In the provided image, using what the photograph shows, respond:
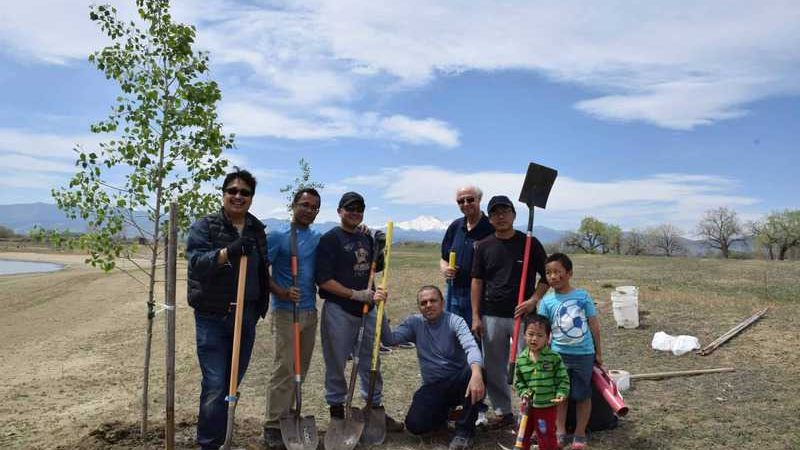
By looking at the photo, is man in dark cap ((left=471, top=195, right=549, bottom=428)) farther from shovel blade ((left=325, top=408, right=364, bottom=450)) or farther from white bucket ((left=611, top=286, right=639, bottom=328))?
white bucket ((left=611, top=286, right=639, bottom=328))

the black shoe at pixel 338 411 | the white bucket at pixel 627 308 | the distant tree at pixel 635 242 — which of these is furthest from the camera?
the distant tree at pixel 635 242

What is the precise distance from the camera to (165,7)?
5008mm

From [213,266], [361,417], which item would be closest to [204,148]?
[213,266]

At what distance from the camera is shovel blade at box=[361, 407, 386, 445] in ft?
16.4

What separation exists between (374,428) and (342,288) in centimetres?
137

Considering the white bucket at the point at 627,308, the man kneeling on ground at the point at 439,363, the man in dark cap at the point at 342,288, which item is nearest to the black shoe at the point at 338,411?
the man in dark cap at the point at 342,288

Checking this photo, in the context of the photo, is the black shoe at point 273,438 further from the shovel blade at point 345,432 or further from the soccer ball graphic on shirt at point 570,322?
the soccer ball graphic on shirt at point 570,322

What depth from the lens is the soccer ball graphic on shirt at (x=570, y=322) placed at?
4.84m

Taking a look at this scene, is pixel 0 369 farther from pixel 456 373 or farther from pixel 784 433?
pixel 784 433

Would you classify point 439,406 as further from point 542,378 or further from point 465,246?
point 465,246

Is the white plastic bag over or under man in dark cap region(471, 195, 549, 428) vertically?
under

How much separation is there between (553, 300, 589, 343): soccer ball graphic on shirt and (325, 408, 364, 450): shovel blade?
2010mm

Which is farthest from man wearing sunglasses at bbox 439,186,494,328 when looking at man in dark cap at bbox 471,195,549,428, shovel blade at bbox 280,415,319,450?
shovel blade at bbox 280,415,319,450

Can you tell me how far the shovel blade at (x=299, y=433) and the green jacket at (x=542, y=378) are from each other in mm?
1862
